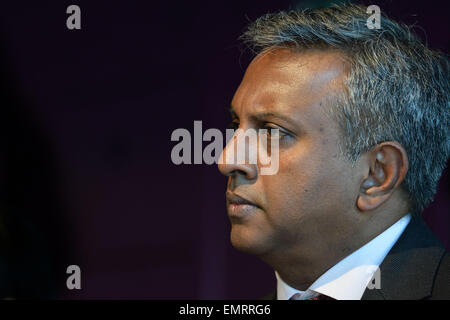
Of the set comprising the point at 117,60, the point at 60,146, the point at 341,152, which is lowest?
the point at 341,152

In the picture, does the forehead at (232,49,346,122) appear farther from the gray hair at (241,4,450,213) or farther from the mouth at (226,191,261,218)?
the mouth at (226,191,261,218)

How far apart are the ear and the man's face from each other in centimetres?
3

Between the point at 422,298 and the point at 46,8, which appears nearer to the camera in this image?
the point at 422,298

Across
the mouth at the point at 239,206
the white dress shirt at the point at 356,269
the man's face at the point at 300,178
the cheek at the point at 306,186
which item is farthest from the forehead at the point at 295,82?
the white dress shirt at the point at 356,269

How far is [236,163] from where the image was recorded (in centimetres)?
150

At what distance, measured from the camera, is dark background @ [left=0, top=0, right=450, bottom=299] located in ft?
8.55

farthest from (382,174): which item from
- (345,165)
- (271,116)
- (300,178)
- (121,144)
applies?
(121,144)

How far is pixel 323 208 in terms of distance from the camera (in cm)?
146

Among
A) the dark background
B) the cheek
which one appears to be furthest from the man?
the dark background

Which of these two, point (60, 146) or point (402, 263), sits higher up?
point (60, 146)

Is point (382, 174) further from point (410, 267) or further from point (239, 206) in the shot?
point (239, 206)
